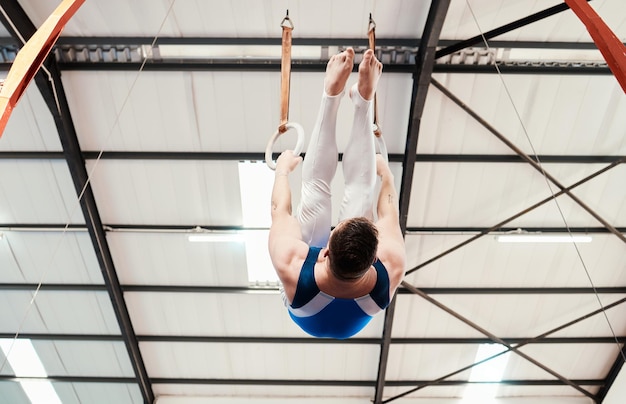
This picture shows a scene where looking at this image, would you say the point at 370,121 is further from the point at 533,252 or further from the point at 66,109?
the point at 533,252

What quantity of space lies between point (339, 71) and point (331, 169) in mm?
603

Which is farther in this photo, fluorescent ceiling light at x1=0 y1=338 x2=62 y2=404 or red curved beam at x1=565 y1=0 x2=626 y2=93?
fluorescent ceiling light at x1=0 y1=338 x2=62 y2=404

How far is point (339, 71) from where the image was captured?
2418 mm

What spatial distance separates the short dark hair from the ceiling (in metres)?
3.61

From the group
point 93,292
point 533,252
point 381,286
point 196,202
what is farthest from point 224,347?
point 381,286

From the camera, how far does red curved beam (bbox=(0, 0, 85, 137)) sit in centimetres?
210

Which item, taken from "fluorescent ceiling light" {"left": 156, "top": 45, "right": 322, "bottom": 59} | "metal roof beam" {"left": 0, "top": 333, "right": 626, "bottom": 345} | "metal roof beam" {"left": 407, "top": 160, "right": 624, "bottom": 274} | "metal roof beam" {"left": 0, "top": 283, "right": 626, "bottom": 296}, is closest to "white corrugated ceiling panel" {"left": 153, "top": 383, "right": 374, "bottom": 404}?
"metal roof beam" {"left": 0, "top": 333, "right": 626, "bottom": 345}

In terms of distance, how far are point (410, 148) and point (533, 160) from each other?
1.84 meters

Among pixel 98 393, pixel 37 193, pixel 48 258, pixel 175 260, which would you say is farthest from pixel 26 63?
pixel 98 393

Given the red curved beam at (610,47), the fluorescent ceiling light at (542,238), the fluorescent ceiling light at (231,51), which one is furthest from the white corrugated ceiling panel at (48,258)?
the red curved beam at (610,47)

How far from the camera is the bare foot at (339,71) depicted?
241 cm

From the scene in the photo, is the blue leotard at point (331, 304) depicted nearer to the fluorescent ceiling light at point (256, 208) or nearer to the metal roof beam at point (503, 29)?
the metal roof beam at point (503, 29)

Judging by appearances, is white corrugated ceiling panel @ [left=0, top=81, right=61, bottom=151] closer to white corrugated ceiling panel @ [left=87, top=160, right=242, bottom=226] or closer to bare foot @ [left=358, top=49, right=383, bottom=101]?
white corrugated ceiling panel @ [left=87, top=160, right=242, bottom=226]

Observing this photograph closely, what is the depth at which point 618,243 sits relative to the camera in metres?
6.66
